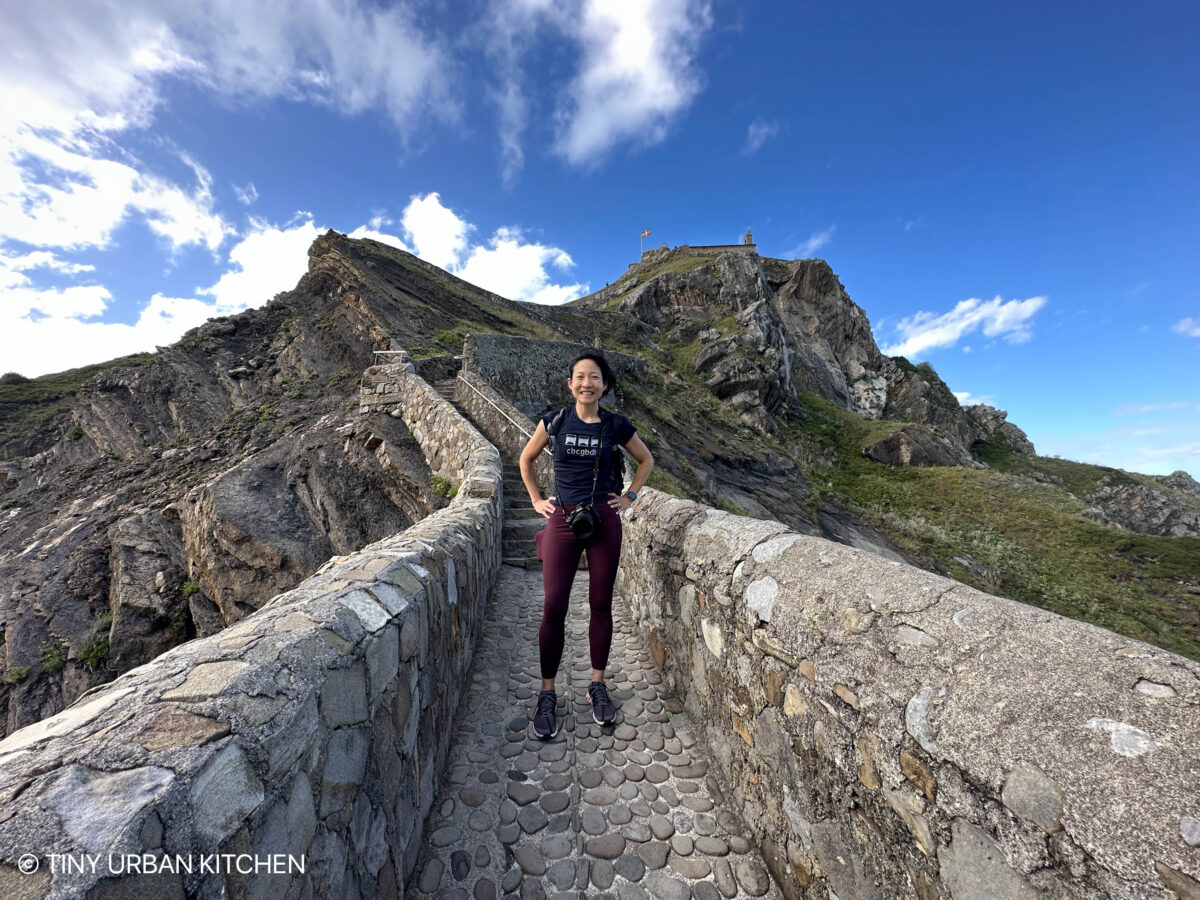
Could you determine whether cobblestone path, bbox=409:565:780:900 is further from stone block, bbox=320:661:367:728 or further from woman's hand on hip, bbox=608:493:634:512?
woman's hand on hip, bbox=608:493:634:512

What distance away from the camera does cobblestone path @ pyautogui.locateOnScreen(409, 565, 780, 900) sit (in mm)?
2227

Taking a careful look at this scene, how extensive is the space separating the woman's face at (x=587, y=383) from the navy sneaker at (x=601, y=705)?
224 centimetres

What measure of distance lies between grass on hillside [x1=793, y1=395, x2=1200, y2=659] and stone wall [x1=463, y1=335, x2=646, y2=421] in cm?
1401

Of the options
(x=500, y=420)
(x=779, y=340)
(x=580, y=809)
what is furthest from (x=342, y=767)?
(x=779, y=340)

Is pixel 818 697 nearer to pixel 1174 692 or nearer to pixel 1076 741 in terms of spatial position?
pixel 1076 741

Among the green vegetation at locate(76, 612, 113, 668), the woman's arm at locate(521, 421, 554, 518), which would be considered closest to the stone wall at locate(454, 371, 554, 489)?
the woman's arm at locate(521, 421, 554, 518)

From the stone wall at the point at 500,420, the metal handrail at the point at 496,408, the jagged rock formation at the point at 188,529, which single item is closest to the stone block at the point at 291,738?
the stone wall at the point at 500,420

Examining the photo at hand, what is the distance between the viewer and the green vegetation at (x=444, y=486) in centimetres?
814

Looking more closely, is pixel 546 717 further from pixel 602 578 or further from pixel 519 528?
pixel 519 528

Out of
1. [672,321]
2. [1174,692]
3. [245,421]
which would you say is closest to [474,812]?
[1174,692]

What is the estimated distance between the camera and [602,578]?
336 cm

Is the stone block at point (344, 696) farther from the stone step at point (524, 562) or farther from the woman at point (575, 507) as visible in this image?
the stone step at point (524, 562)

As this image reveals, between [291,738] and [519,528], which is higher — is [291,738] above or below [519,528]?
above

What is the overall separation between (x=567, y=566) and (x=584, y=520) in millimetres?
414
